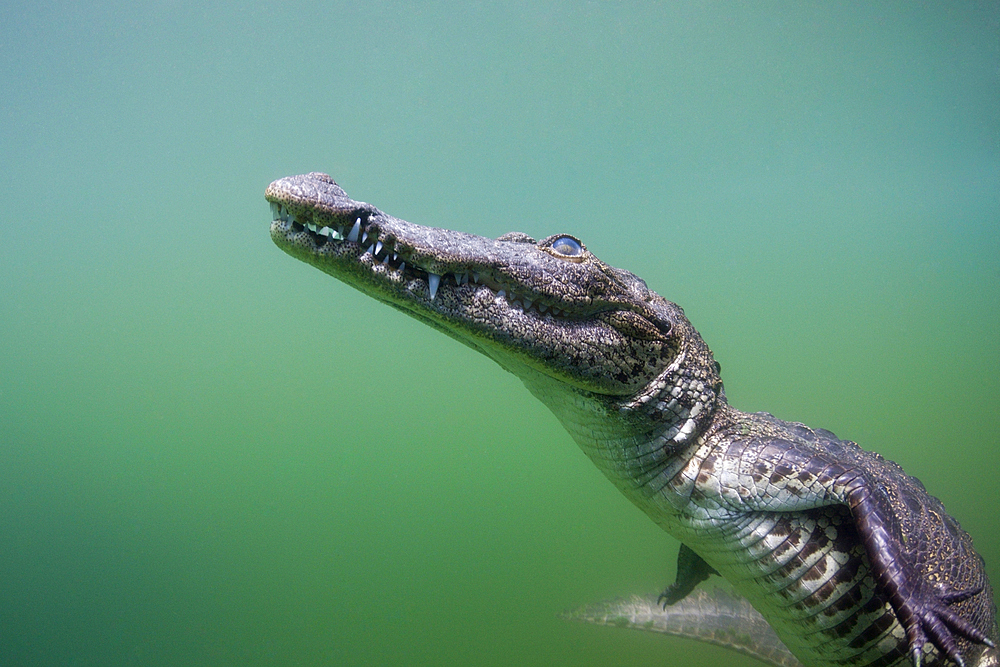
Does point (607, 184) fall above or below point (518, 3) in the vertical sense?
above

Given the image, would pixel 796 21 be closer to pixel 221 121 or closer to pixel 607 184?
pixel 607 184

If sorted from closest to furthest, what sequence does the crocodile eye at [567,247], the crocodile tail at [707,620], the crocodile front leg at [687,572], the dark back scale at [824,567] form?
A: 1. the dark back scale at [824,567]
2. the crocodile eye at [567,247]
3. the crocodile front leg at [687,572]
4. the crocodile tail at [707,620]

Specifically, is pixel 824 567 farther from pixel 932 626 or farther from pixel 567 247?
pixel 567 247

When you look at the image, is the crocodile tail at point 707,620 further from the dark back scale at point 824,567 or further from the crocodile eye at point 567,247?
the crocodile eye at point 567,247

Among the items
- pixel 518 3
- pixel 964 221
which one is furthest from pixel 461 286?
pixel 964 221

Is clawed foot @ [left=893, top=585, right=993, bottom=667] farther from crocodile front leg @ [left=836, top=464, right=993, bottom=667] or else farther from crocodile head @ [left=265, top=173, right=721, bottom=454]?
crocodile head @ [left=265, top=173, right=721, bottom=454]

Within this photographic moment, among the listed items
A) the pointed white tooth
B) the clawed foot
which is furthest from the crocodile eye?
the clawed foot

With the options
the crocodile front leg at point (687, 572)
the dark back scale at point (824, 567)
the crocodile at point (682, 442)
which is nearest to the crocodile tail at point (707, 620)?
the crocodile front leg at point (687, 572)
